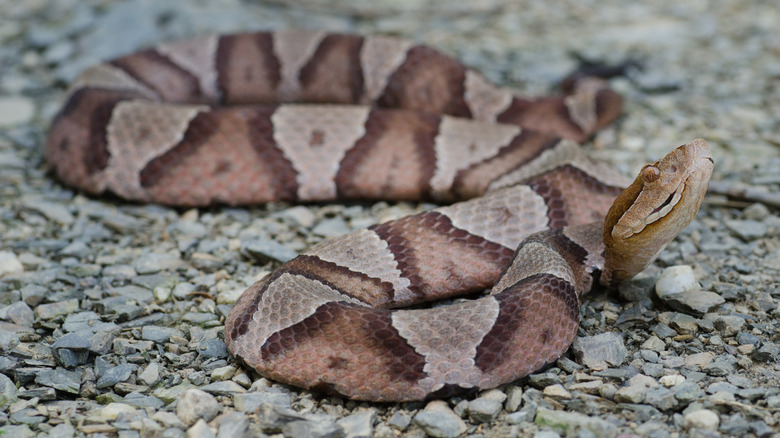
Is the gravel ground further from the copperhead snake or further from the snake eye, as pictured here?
the snake eye

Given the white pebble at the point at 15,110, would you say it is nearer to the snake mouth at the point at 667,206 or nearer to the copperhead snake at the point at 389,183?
the copperhead snake at the point at 389,183

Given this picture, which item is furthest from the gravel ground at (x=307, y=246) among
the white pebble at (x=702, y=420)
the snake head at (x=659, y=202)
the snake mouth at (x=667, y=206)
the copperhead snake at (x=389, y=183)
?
the snake mouth at (x=667, y=206)

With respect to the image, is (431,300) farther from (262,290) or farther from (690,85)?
(690,85)

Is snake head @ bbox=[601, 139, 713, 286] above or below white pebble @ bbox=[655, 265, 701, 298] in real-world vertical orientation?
above

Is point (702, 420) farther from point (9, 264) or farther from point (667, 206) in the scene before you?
point (9, 264)

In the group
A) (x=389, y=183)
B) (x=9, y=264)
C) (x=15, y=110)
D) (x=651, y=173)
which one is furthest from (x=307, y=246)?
(x=15, y=110)

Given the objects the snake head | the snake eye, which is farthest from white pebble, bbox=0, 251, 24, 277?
the snake eye
